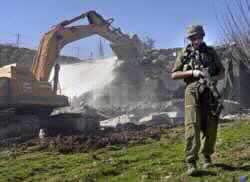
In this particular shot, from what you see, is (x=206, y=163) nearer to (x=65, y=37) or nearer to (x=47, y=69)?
(x=47, y=69)

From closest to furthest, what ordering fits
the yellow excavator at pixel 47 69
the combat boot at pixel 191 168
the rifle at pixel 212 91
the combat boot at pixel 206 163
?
the combat boot at pixel 191 168, the rifle at pixel 212 91, the combat boot at pixel 206 163, the yellow excavator at pixel 47 69

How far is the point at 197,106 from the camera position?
7.58 meters

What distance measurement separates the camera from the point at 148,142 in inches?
580

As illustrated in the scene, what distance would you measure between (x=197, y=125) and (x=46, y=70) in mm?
19821

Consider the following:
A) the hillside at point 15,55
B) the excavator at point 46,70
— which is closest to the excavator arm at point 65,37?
the excavator at point 46,70

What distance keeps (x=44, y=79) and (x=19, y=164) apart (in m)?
15.0

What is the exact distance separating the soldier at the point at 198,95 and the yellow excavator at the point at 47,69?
628 inches

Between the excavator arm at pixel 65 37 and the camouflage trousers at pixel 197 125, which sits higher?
the excavator arm at pixel 65 37

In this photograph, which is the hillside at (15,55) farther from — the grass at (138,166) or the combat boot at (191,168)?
the combat boot at (191,168)

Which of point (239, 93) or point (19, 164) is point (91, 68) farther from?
point (19, 164)

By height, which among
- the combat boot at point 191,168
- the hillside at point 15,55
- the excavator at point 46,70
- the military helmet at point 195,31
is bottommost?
the combat boot at point 191,168

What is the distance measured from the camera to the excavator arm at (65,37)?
88.8ft

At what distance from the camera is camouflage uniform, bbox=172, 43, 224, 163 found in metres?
7.51

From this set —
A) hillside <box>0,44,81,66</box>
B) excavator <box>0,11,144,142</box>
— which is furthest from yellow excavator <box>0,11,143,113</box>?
hillside <box>0,44,81,66</box>
